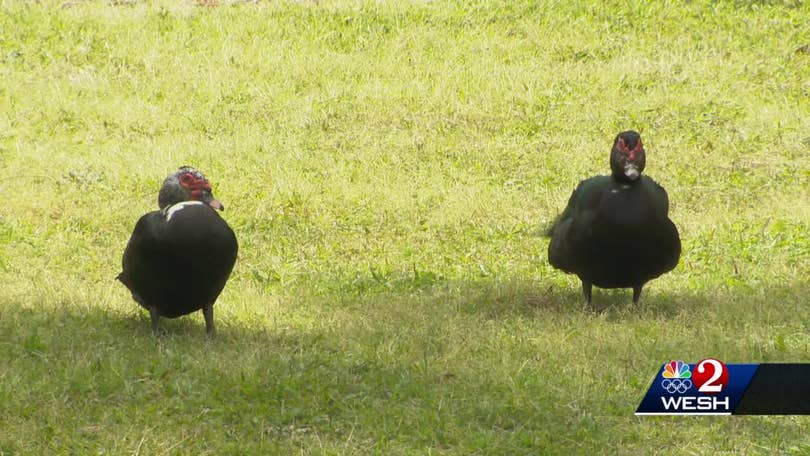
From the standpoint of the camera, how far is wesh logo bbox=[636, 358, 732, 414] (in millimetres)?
7199

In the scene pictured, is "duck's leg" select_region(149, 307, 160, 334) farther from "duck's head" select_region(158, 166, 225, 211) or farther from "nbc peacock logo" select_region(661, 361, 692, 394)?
"nbc peacock logo" select_region(661, 361, 692, 394)

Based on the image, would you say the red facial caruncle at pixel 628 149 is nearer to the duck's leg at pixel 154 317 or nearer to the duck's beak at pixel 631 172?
the duck's beak at pixel 631 172

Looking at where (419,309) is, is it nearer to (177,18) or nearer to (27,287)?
(27,287)

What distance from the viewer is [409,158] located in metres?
15.9

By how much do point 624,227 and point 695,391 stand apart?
2475 millimetres

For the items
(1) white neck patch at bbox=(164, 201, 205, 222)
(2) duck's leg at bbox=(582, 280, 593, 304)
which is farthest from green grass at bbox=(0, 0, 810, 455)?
(1) white neck patch at bbox=(164, 201, 205, 222)

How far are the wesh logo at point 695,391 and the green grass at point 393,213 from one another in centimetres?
14

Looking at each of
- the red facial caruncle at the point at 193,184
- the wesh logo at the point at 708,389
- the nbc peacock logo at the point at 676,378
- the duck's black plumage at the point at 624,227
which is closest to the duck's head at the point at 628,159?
the duck's black plumage at the point at 624,227

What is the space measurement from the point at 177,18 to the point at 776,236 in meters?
12.6

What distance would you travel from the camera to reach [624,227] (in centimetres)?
955

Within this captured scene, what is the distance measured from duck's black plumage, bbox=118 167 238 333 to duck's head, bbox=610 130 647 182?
3.18 metres

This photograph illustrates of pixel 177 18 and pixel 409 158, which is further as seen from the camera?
pixel 177 18

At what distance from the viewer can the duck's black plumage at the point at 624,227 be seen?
9578mm

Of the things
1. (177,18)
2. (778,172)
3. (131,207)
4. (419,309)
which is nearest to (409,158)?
(131,207)
